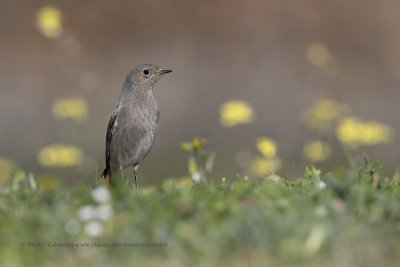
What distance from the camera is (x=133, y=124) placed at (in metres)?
8.84

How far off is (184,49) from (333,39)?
2857 millimetres

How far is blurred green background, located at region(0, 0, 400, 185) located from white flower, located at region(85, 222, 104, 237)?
7762 millimetres

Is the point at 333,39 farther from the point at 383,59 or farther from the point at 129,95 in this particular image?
the point at 129,95

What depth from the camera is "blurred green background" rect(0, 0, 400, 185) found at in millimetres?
13203

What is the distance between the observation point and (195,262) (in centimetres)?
412

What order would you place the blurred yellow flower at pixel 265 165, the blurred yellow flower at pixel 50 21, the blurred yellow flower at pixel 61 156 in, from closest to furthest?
the blurred yellow flower at pixel 265 165 < the blurred yellow flower at pixel 61 156 < the blurred yellow flower at pixel 50 21

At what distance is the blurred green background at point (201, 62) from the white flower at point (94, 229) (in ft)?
25.5

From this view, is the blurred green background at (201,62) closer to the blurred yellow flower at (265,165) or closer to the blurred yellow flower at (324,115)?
the blurred yellow flower at (324,115)

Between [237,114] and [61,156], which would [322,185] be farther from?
[61,156]

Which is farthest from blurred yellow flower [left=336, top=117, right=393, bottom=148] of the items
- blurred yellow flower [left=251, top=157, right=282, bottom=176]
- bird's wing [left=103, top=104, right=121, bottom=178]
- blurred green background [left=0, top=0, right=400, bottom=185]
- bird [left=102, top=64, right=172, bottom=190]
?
blurred green background [left=0, top=0, right=400, bottom=185]

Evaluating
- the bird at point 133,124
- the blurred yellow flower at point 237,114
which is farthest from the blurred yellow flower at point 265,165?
the bird at point 133,124

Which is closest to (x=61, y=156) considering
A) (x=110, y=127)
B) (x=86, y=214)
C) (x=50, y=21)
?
(x=110, y=127)

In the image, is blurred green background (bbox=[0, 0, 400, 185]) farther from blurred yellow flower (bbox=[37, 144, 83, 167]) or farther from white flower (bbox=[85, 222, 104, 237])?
white flower (bbox=[85, 222, 104, 237])

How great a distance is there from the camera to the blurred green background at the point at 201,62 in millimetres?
13203
